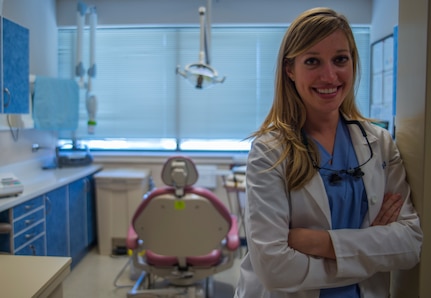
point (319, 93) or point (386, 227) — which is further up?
point (319, 93)

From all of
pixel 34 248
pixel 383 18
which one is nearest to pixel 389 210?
pixel 34 248

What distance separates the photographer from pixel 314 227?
3.19 ft

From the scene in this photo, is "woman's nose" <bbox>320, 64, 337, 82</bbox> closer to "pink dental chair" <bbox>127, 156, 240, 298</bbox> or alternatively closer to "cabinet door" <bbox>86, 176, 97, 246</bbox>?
"pink dental chair" <bbox>127, 156, 240, 298</bbox>

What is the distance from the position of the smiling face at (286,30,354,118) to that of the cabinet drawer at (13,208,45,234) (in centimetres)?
213

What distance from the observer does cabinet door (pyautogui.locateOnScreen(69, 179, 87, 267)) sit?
3299mm

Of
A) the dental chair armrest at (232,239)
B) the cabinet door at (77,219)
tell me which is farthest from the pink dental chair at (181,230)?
the cabinet door at (77,219)

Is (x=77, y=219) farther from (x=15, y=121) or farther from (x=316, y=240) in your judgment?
(x=316, y=240)

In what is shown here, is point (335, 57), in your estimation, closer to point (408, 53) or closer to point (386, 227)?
point (408, 53)

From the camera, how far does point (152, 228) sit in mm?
2350

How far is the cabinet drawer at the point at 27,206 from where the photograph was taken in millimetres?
2379

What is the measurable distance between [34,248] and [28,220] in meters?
0.23

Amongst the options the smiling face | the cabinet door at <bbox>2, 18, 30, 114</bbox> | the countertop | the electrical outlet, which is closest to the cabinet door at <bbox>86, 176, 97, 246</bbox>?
the electrical outlet

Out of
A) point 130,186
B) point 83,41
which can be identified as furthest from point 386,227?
point 83,41

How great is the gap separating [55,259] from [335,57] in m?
1.28
